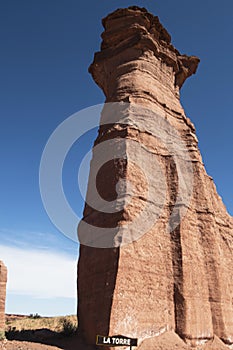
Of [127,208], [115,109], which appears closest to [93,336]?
[127,208]

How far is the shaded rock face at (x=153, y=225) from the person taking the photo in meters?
13.7

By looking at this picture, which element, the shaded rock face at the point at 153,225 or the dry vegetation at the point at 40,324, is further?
the dry vegetation at the point at 40,324

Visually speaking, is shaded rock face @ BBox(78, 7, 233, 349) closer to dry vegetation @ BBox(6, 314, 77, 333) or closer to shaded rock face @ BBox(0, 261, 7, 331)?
shaded rock face @ BBox(0, 261, 7, 331)

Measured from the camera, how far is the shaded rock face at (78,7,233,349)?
13.7 m

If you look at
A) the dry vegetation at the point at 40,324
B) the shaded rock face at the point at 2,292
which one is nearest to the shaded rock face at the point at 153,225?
the shaded rock face at the point at 2,292

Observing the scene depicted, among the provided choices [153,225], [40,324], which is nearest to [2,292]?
[153,225]

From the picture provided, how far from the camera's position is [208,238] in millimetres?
17625

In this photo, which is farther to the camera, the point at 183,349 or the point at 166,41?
the point at 166,41

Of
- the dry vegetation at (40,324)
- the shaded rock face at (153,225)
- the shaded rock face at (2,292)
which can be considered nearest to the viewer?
the shaded rock face at (153,225)

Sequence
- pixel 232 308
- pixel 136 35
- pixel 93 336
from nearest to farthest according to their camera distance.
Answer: pixel 93 336
pixel 232 308
pixel 136 35

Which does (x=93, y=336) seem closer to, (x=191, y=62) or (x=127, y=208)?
(x=127, y=208)

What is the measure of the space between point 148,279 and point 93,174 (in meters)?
6.30

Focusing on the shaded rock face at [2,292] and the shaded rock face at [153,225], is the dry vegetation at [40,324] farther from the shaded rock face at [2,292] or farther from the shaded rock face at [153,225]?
the shaded rock face at [153,225]

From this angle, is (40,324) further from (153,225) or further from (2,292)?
(153,225)
